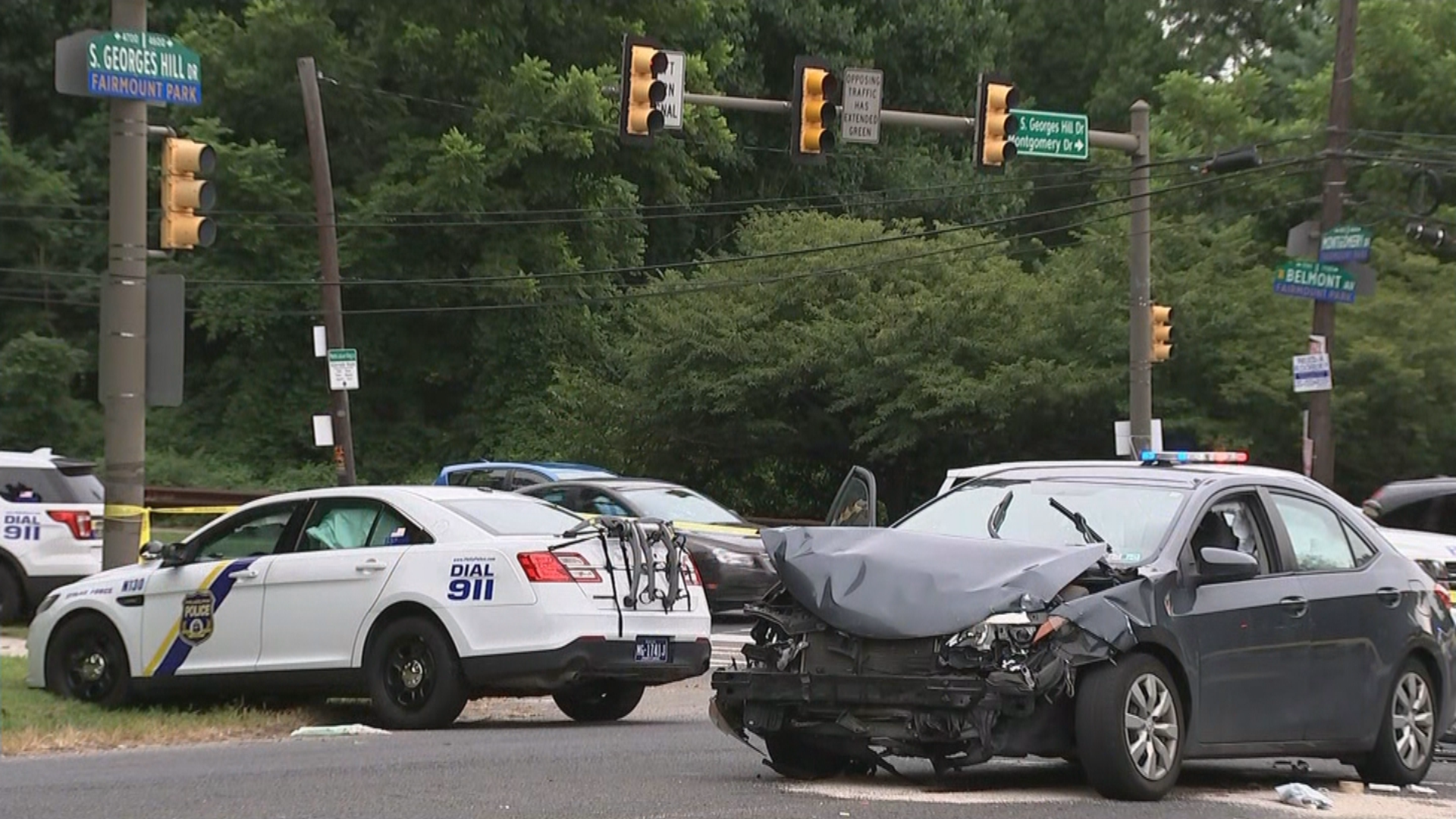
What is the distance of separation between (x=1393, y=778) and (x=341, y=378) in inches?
899

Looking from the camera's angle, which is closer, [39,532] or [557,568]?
[557,568]

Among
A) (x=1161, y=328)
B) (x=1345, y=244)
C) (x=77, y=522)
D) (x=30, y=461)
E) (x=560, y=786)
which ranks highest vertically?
(x=1345, y=244)

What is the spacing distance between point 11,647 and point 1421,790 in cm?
1390

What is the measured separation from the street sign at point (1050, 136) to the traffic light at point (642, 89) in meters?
4.32

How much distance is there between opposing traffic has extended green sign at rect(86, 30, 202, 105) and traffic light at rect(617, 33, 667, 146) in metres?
6.98

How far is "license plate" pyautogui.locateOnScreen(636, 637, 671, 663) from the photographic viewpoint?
42.7 ft

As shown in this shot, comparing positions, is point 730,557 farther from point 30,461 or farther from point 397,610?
point 397,610

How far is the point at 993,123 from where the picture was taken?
75.2ft

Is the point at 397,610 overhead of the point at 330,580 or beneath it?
beneath

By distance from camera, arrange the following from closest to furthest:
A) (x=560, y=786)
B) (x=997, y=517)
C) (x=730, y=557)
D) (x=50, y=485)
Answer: (x=560, y=786), (x=997, y=517), (x=50, y=485), (x=730, y=557)

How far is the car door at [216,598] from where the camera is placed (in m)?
13.6

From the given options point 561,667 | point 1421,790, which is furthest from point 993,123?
point 1421,790

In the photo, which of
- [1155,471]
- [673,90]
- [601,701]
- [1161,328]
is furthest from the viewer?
[1161,328]

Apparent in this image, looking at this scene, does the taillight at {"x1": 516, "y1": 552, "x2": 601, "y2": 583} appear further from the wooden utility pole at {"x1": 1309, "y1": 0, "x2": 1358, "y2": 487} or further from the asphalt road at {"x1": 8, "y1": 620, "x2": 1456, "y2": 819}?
the wooden utility pole at {"x1": 1309, "y1": 0, "x2": 1358, "y2": 487}
